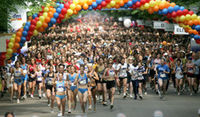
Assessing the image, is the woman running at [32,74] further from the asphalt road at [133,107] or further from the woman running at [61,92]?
the woman running at [61,92]

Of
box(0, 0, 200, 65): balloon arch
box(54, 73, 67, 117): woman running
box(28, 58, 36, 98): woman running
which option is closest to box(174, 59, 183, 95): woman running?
box(0, 0, 200, 65): balloon arch

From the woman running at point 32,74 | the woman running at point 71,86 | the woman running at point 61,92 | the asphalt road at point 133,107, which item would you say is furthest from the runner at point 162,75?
the woman running at point 32,74

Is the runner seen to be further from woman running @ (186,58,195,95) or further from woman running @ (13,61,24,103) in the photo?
woman running @ (13,61,24,103)

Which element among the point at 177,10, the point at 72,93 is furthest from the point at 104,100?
the point at 177,10

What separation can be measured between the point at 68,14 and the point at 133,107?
4722mm

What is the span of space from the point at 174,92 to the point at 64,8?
6.67 m

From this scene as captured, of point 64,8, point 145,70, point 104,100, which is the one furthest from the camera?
point 145,70

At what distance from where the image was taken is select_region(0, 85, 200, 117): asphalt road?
15453 mm

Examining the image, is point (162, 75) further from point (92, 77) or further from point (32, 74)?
point (32, 74)

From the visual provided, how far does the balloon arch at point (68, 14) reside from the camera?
18625mm

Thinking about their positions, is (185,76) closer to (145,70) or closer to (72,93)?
(145,70)

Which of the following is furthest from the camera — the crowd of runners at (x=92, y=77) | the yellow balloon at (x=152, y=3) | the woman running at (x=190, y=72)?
the woman running at (x=190, y=72)

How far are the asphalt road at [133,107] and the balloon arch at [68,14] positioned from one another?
216cm

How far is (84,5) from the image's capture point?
1903 centimetres
